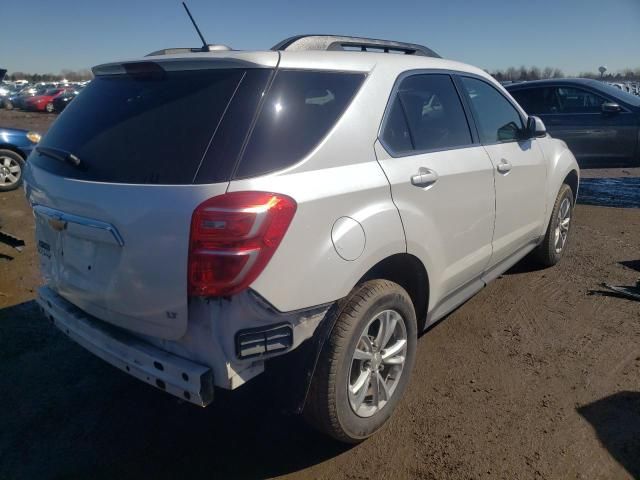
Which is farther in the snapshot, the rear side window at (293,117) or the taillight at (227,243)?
the rear side window at (293,117)

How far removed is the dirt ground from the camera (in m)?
2.37

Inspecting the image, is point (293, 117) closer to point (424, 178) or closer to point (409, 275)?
point (424, 178)

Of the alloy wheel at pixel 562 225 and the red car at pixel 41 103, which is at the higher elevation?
the alloy wheel at pixel 562 225

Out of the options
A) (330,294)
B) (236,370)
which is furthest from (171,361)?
(330,294)

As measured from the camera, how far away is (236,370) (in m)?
1.99

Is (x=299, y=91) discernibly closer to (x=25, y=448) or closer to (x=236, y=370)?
(x=236, y=370)

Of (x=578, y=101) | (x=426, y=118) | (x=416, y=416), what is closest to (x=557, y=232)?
(x=426, y=118)

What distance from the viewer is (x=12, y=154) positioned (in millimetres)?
8312

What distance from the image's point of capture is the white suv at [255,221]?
6.36 ft

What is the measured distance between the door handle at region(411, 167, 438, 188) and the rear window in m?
0.54

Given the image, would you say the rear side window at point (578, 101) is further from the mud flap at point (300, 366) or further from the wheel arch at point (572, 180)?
the mud flap at point (300, 366)

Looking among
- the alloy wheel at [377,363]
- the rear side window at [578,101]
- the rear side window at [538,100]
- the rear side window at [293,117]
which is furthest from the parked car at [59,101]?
the alloy wheel at [377,363]

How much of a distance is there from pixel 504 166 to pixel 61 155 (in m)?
2.71

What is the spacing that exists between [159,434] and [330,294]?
4.16 ft
